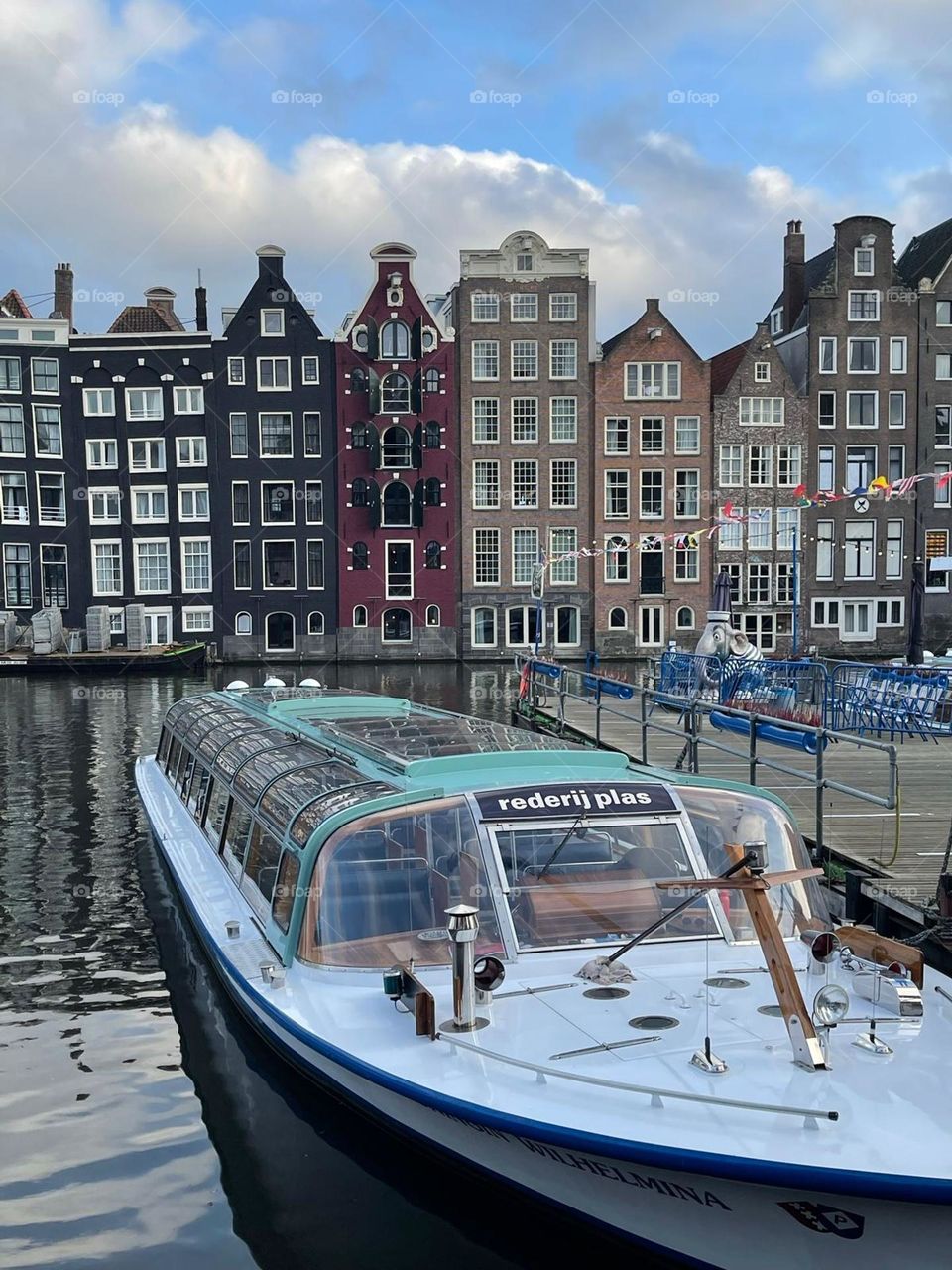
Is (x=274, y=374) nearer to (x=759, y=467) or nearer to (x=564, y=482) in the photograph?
(x=564, y=482)

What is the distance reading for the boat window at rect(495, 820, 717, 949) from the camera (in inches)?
311

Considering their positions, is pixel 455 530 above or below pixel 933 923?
above

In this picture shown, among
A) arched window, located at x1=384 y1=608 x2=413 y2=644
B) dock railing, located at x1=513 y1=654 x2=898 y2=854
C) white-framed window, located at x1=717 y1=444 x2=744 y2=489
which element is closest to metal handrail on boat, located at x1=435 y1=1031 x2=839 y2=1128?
dock railing, located at x1=513 y1=654 x2=898 y2=854

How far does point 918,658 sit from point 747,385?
1023 inches

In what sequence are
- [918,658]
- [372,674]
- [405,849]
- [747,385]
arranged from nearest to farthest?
[405,849], [918,658], [372,674], [747,385]

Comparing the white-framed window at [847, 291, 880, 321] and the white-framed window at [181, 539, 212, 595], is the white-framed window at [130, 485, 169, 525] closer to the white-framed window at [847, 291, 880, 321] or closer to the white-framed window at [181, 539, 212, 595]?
the white-framed window at [181, 539, 212, 595]

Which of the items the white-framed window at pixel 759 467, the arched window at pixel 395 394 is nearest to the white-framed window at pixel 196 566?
the arched window at pixel 395 394

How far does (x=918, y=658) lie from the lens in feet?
97.5

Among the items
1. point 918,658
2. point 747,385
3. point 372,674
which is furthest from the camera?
point 747,385

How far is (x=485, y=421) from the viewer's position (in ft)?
175

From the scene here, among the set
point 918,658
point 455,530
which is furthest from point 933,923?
point 455,530

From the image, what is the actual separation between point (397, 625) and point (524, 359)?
13.7m

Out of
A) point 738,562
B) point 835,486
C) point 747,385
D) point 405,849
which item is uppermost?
point 747,385

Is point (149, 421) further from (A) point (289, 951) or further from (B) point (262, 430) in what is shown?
(A) point (289, 951)
